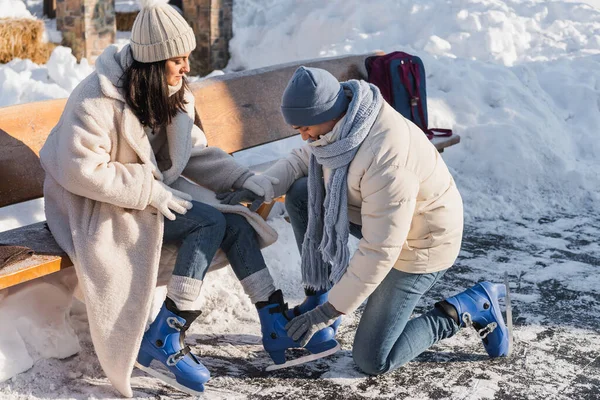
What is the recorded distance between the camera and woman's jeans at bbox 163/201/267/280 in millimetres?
3238

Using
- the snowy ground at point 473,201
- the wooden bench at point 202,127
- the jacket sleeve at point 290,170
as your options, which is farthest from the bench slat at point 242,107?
the jacket sleeve at point 290,170

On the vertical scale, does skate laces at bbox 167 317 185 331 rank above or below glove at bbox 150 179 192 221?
below

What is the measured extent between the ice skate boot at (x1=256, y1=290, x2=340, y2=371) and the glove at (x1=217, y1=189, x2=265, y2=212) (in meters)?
0.41

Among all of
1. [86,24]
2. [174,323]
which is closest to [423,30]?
[86,24]

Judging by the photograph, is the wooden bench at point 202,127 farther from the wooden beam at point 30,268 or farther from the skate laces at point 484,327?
the skate laces at point 484,327

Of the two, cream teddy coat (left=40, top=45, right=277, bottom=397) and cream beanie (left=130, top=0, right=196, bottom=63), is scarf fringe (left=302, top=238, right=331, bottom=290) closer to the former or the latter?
cream teddy coat (left=40, top=45, right=277, bottom=397)

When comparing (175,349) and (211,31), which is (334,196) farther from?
(211,31)

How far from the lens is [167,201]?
3234 mm

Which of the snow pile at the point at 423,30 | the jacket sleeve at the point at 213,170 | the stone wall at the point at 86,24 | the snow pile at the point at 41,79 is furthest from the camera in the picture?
the stone wall at the point at 86,24

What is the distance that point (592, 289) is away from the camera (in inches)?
174

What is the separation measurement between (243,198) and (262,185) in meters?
0.09

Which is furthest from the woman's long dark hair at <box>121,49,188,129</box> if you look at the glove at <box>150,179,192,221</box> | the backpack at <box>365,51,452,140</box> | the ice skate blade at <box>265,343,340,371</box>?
the backpack at <box>365,51,452,140</box>

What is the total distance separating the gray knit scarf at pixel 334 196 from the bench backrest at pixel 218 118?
3.13ft

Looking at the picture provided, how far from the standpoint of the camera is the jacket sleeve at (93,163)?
3.10m
